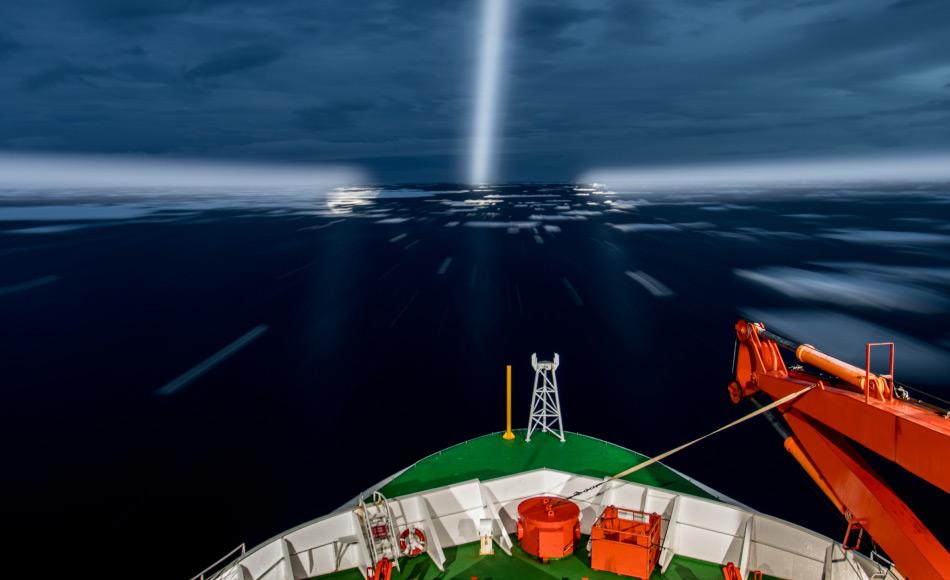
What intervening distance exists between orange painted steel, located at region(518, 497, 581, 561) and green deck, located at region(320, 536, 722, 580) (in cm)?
27

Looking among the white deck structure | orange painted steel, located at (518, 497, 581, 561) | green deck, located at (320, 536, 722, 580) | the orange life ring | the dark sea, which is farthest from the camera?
the dark sea

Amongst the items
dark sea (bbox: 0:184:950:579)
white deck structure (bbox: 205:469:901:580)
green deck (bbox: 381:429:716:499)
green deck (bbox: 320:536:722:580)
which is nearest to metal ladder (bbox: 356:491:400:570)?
white deck structure (bbox: 205:469:901:580)

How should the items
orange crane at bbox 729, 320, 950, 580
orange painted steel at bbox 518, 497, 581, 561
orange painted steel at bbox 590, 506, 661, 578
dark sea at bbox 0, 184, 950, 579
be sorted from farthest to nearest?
dark sea at bbox 0, 184, 950, 579 < orange painted steel at bbox 518, 497, 581, 561 < orange painted steel at bbox 590, 506, 661, 578 < orange crane at bbox 729, 320, 950, 580

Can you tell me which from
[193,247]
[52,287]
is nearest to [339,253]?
[193,247]

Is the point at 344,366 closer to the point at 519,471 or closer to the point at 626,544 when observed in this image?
the point at 519,471

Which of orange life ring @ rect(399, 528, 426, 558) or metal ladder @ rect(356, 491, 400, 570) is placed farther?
orange life ring @ rect(399, 528, 426, 558)

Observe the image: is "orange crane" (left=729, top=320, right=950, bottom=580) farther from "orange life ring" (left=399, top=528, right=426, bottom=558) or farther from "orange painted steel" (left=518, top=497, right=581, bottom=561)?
"orange life ring" (left=399, top=528, right=426, bottom=558)

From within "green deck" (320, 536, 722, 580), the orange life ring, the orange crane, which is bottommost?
"green deck" (320, 536, 722, 580)

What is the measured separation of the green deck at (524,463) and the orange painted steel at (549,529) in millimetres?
3073

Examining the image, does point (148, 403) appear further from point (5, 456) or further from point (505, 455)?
point (505, 455)

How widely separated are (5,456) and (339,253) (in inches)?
2388

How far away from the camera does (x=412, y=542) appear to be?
14.3 metres

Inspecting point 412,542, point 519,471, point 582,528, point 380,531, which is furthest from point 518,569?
point 519,471

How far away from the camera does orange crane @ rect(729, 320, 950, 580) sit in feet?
31.5
